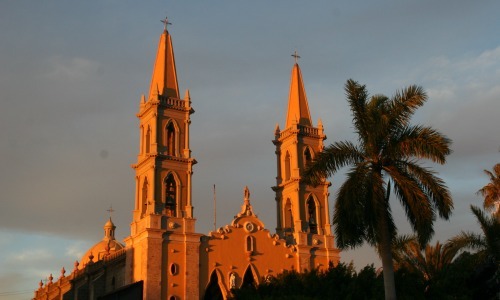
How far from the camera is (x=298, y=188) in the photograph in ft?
165

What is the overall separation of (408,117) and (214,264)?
23.7m

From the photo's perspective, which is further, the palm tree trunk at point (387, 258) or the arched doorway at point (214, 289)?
the arched doorway at point (214, 289)

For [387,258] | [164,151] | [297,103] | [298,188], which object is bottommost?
[387,258]

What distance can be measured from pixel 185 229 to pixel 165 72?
10.8 metres

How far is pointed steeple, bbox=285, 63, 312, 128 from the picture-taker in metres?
53.3

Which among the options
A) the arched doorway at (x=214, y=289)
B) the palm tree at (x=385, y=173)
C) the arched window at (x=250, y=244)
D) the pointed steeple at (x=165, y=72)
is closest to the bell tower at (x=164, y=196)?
the pointed steeple at (x=165, y=72)

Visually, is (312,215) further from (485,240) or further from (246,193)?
(485,240)

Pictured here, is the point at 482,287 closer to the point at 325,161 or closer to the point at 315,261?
the point at 325,161

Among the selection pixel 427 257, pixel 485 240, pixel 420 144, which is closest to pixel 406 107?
pixel 420 144

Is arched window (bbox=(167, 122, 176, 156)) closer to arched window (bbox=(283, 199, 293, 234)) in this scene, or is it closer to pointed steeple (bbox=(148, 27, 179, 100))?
pointed steeple (bbox=(148, 27, 179, 100))

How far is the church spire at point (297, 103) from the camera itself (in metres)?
53.3

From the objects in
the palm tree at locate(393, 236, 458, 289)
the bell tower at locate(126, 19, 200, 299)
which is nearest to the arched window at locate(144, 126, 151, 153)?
the bell tower at locate(126, 19, 200, 299)

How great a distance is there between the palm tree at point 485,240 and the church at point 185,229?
1347 cm

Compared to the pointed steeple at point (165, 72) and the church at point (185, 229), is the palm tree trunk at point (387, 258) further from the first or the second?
the pointed steeple at point (165, 72)
